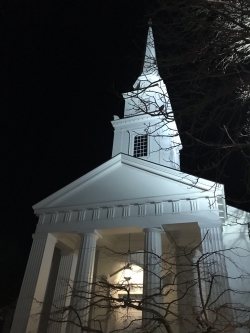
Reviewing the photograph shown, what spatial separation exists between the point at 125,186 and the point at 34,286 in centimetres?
588

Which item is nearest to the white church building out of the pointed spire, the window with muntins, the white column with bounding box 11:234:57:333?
the white column with bounding box 11:234:57:333

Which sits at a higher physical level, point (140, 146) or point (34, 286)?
point (140, 146)

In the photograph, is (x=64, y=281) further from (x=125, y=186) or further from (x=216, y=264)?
(x=216, y=264)

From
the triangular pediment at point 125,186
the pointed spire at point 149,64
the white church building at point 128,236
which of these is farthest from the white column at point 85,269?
the pointed spire at point 149,64

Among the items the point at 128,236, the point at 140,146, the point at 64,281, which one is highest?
the point at 140,146

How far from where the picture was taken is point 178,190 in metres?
13.3

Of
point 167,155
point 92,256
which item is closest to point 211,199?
point 92,256

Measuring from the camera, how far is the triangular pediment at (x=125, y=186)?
13266 millimetres

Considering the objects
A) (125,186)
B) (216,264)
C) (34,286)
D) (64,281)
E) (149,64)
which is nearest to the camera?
(216,264)

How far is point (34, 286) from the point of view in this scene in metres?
12.3

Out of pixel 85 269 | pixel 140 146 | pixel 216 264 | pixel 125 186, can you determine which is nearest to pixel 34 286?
pixel 85 269

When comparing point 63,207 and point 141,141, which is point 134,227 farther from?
point 141,141

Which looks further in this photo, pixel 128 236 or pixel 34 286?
pixel 128 236

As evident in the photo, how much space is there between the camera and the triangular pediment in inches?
522
